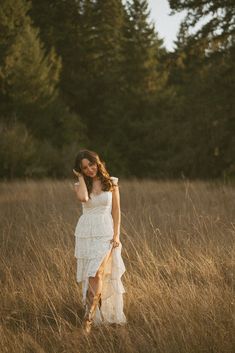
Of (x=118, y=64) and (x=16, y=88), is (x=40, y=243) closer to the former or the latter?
(x=16, y=88)

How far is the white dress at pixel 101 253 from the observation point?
4.39 meters

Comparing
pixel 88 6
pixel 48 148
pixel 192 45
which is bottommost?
pixel 48 148

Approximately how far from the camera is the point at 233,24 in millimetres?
14219

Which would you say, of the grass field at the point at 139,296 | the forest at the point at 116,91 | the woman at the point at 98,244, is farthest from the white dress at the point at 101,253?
the forest at the point at 116,91

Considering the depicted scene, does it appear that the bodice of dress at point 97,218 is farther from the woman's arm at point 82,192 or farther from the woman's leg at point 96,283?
Answer: the woman's leg at point 96,283

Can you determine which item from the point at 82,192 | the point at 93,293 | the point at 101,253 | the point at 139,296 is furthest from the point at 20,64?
the point at 93,293

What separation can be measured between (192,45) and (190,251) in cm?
1010

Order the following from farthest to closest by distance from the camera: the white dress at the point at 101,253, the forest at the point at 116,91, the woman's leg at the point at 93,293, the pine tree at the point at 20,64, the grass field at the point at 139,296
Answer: the pine tree at the point at 20,64 → the forest at the point at 116,91 → the white dress at the point at 101,253 → the woman's leg at the point at 93,293 → the grass field at the point at 139,296

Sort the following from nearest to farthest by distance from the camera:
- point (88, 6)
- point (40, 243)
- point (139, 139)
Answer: point (40, 243)
point (139, 139)
point (88, 6)

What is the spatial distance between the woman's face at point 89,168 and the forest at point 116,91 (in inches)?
432

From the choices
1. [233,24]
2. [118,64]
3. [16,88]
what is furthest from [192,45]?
[118,64]

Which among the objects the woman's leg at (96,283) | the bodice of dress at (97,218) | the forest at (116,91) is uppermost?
the forest at (116,91)

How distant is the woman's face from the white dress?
0.20 meters

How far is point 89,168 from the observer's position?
455 cm
